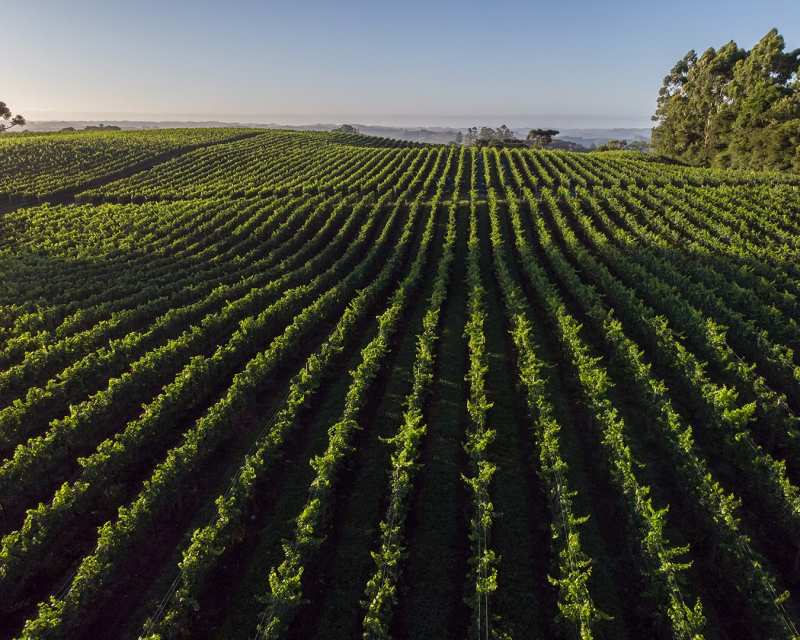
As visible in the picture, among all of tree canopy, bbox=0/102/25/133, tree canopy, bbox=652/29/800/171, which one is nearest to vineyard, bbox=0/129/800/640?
tree canopy, bbox=652/29/800/171

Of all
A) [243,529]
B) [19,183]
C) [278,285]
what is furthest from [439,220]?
[19,183]

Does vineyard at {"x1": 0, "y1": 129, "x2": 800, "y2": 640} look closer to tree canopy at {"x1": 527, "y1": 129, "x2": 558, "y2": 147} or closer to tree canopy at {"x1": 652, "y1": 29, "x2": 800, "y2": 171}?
tree canopy at {"x1": 652, "y1": 29, "x2": 800, "y2": 171}

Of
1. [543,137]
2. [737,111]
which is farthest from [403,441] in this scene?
→ [543,137]

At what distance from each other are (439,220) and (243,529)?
137 feet

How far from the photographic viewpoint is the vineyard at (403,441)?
12.5m

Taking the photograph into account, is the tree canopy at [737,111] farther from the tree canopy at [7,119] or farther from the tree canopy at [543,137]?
the tree canopy at [7,119]

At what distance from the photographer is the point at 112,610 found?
12.7 meters

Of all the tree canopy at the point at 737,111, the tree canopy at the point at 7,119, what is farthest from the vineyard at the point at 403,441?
the tree canopy at the point at 7,119

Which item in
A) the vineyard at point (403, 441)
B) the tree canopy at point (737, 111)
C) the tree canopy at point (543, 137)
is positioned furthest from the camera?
the tree canopy at point (543, 137)

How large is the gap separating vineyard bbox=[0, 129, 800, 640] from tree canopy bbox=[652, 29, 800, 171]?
39371 mm

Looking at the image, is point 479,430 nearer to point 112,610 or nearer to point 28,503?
point 112,610

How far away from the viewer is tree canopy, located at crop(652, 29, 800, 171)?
230ft

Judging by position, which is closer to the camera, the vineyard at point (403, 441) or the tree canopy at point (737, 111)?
the vineyard at point (403, 441)

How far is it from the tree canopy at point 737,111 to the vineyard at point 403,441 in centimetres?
3937
